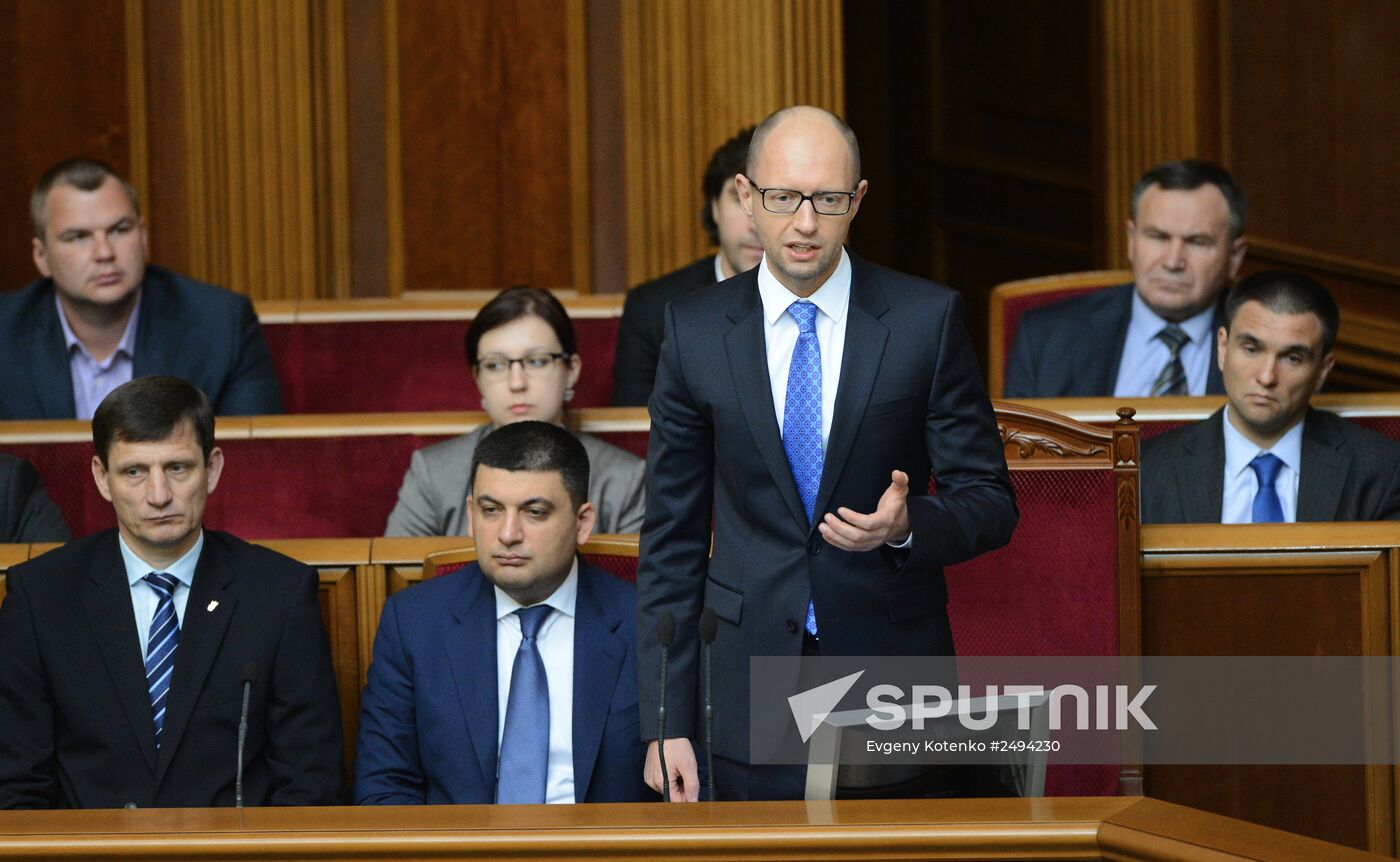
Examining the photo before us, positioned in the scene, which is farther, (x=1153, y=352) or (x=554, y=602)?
(x=1153, y=352)

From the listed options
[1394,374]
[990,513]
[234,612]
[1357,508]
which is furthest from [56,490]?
[1394,374]

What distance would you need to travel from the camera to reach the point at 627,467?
11.0ft

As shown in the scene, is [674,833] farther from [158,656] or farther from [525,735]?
[158,656]

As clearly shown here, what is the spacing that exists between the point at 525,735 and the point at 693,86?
121 inches

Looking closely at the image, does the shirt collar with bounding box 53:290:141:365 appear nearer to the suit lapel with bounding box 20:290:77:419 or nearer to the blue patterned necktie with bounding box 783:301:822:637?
the suit lapel with bounding box 20:290:77:419

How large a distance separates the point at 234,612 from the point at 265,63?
3.04 metres

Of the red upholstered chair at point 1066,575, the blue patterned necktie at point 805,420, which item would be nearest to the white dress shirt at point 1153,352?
the red upholstered chair at point 1066,575

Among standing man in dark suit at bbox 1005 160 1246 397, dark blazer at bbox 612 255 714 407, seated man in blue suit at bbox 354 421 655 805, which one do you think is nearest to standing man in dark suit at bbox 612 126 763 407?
dark blazer at bbox 612 255 714 407

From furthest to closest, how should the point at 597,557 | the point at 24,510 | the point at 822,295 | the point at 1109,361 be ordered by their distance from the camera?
the point at 1109,361, the point at 24,510, the point at 597,557, the point at 822,295

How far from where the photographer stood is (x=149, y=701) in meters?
2.56

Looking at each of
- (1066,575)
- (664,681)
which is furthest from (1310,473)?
(664,681)

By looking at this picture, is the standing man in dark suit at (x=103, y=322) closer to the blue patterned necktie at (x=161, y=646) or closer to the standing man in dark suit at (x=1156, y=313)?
the blue patterned necktie at (x=161, y=646)

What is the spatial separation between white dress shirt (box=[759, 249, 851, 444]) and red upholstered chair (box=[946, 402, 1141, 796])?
33.4 inches

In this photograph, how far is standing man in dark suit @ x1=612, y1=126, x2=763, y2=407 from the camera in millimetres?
4051
